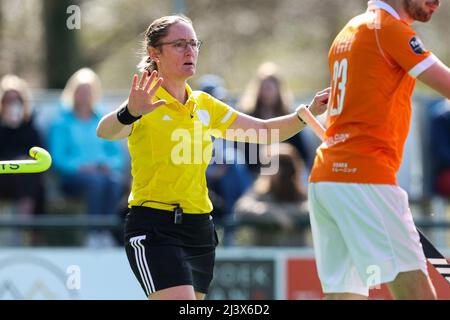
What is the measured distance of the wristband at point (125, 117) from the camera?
5.54 metres

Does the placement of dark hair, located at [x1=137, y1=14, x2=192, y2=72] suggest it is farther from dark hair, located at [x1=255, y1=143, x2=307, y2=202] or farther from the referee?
dark hair, located at [x1=255, y1=143, x2=307, y2=202]

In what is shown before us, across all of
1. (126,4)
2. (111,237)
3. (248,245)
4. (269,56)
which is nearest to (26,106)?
(111,237)

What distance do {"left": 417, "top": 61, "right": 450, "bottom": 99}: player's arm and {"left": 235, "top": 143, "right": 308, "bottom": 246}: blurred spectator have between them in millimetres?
4739

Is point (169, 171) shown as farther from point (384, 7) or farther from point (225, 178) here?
point (225, 178)

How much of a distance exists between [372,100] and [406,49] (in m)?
0.31

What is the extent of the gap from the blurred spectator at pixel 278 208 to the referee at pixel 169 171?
383 centimetres

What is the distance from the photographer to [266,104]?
10.1 meters

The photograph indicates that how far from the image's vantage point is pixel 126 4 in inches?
782

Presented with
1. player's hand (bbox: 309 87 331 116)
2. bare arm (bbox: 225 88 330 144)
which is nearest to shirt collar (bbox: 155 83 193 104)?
bare arm (bbox: 225 88 330 144)

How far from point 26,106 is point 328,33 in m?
10.6

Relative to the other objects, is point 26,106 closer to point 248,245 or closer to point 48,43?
point 248,245

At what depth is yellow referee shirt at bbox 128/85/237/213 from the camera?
578 centimetres

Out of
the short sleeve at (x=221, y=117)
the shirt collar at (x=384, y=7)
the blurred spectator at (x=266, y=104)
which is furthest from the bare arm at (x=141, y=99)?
the blurred spectator at (x=266, y=104)

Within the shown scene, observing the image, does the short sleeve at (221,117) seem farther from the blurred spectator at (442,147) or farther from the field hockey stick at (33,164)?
the blurred spectator at (442,147)
